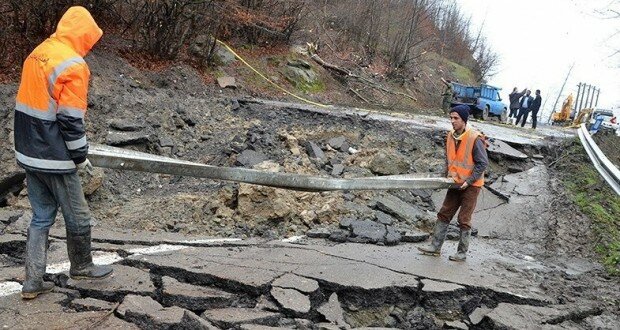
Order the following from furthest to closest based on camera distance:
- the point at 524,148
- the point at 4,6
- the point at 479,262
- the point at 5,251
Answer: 1. the point at 524,148
2. the point at 4,6
3. the point at 479,262
4. the point at 5,251

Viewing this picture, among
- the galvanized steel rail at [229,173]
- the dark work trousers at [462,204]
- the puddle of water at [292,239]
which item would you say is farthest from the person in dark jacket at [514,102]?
the galvanized steel rail at [229,173]

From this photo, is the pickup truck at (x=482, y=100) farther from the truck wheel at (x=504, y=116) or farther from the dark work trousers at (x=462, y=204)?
the dark work trousers at (x=462, y=204)

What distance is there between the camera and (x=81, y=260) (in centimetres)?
448

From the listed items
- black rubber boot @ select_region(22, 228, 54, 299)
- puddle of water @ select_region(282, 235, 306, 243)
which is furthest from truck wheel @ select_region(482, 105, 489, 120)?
black rubber boot @ select_region(22, 228, 54, 299)

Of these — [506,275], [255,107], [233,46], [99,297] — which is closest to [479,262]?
[506,275]

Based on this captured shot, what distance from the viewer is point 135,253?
5.56 m

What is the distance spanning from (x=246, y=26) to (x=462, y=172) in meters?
17.4

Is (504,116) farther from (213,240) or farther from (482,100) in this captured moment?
(213,240)

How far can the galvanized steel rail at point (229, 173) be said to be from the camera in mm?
4547

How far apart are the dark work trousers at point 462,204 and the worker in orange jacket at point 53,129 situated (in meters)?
4.31

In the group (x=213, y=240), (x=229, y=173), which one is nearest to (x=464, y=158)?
(x=229, y=173)

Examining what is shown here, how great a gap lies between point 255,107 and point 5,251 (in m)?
9.31

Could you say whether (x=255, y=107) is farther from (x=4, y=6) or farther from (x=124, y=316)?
(x=124, y=316)

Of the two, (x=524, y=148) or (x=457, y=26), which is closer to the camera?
(x=524, y=148)
